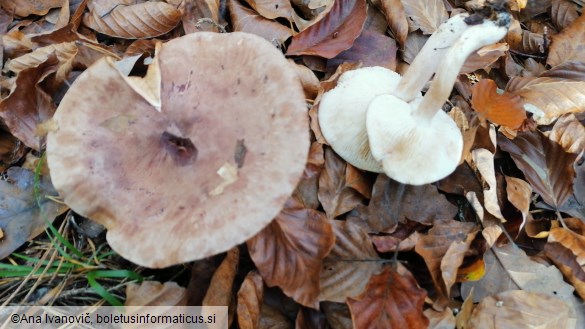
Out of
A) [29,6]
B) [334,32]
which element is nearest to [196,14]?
[334,32]

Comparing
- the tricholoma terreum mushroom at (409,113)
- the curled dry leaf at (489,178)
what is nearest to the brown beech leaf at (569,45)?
the curled dry leaf at (489,178)

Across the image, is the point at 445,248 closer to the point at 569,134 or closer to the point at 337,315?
the point at 337,315

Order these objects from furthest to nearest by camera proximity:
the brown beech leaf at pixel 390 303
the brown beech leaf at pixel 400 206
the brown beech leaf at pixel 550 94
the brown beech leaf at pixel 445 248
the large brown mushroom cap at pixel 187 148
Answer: the brown beech leaf at pixel 550 94 < the brown beech leaf at pixel 400 206 < the brown beech leaf at pixel 445 248 < the brown beech leaf at pixel 390 303 < the large brown mushroom cap at pixel 187 148

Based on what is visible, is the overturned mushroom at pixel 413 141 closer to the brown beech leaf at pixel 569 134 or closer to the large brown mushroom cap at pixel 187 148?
the large brown mushroom cap at pixel 187 148

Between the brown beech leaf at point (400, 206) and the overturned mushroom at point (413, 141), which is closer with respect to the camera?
the overturned mushroom at point (413, 141)

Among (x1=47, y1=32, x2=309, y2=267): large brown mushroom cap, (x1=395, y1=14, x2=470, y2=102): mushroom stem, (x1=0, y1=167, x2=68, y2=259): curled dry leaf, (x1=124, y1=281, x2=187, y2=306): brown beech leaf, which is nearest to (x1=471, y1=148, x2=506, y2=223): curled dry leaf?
(x1=395, y1=14, x2=470, y2=102): mushroom stem
